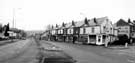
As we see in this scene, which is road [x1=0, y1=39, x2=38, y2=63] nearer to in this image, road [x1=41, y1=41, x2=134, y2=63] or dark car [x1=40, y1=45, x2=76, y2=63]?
dark car [x1=40, y1=45, x2=76, y2=63]

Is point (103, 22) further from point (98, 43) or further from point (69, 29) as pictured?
point (69, 29)

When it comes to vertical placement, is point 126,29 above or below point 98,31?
above

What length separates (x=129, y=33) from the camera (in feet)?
185

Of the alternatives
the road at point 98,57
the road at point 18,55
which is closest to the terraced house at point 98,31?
the road at point 98,57

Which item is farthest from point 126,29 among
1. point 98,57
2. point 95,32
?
point 98,57

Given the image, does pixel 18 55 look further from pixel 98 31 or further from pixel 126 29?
pixel 126 29

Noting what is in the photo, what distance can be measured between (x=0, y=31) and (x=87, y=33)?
70.5 m

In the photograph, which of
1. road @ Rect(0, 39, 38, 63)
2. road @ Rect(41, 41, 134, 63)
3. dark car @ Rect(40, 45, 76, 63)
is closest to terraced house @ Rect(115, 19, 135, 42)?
road @ Rect(41, 41, 134, 63)

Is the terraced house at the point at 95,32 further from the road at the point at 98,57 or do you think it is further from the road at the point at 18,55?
the road at the point at 18,55

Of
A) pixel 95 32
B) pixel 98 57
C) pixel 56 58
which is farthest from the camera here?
pixel 95 32

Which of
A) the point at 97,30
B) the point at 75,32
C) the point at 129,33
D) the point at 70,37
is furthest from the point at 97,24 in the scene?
the point at 129,33

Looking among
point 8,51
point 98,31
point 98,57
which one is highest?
point 98,31

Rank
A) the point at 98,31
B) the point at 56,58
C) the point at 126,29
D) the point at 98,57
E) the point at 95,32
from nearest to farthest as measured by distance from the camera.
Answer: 1. the point at 56,58
2. the point at 98,57
3. the point at 98,31
4. the point at 95,32
5. the point at 126,29

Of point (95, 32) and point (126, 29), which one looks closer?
point (95, 32)
